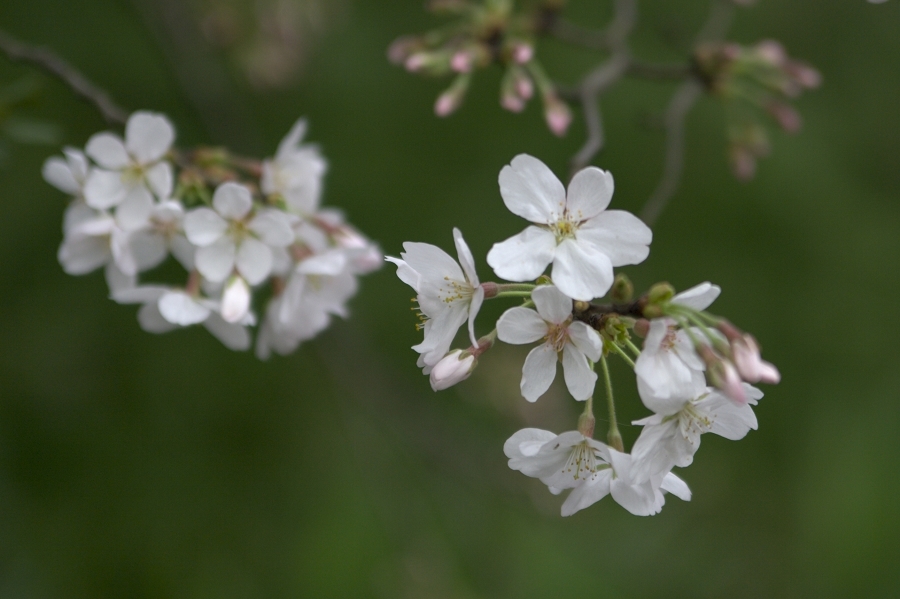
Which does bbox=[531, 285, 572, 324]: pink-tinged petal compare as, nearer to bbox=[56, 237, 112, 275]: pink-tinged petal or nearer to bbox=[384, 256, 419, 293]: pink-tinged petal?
bbox=[384, 256, 419, 293]: pink-tinged petal

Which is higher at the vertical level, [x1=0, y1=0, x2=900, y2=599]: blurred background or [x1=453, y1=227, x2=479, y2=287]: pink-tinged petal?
[x1=453, y1=227, x2=479, y2=287]: pink-tinged petal

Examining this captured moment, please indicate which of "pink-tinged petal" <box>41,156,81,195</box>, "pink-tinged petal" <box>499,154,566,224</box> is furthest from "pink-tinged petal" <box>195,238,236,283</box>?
"pink-tinged petal" <box>499,154,566,224</box>

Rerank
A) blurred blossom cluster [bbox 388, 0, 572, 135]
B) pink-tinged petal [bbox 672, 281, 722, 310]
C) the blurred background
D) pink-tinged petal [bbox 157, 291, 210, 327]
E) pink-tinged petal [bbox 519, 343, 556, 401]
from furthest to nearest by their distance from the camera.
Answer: the blurred background < blurred blossom cluster [bbox 388, 0, 572, 135] < pink-tinged petal [bbox 157, 291, 210, 327] < pink-tinged petal [bbox 519, 343, 556, 401] < pink-tinged petal [bbox 672, 281, 722, 310]

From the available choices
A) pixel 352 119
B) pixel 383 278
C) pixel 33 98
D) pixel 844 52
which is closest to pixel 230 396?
pixel 383 278

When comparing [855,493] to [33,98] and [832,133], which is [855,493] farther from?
[33,98]

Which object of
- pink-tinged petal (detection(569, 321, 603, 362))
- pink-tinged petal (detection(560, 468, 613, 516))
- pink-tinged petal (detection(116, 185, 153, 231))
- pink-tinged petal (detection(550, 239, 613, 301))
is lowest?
pink-tinged petal (detection(560, 468, 613, 516))

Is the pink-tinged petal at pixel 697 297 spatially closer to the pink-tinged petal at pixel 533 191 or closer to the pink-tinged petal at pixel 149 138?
the pink-tinged petal at pixel 533 191
